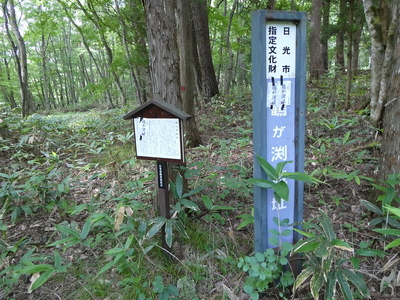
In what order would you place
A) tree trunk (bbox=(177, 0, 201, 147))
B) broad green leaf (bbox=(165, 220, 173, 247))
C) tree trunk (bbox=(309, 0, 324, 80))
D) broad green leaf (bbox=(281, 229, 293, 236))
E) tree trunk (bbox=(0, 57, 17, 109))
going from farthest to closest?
tree trunk (bbox=(0, 57, 17, 109)), tree trunk (bbox=(309, 0, 324, 80)), tree trunk (bbox=(177, 0, 201, 147)), broad green leaf (bbox=(165, 220, 173, 247)), broad green leaf (bbox=(281, 229, 293, 236))

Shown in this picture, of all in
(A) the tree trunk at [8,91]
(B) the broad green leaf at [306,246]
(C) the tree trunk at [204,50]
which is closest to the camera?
(B) the broad green leaf at [306,246]

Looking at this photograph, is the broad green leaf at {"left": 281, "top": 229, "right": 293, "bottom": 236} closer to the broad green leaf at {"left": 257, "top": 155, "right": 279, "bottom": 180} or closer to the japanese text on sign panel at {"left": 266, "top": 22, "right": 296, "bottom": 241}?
the japanese text on sign panel at {"left": 266, "top": 22, "right": 296, "bottom": 241}

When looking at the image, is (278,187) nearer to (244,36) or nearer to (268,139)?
(268,139)

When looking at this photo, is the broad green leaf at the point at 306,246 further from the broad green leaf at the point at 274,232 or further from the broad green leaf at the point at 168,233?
the broad green leaf at the point at 168,233

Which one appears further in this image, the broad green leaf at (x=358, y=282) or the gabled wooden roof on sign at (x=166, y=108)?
the gabled wooden roof on sign at (x=166, y=108)

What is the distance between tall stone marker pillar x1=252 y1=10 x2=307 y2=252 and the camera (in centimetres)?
170

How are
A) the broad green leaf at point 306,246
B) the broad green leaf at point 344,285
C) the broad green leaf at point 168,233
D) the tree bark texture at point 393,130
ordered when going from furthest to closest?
the tree bark texture at point 393,130
the broad green leaf at point 168,233
the broad green leaf at point 306,246
the broad green leaf at point 344,285

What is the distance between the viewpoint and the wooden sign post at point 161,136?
A: 6.91 ft

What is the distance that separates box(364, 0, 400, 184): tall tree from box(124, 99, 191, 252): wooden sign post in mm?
1906

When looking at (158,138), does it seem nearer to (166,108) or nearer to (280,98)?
(166,108)

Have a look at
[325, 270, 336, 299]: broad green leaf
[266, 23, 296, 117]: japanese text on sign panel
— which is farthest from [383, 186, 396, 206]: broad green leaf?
[266, 23, 296, 117]: japanese text on sign panel

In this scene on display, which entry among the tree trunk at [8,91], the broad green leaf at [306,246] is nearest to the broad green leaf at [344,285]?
the broad green leaf at [306,246]

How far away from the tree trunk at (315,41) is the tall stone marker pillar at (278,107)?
7.63 m

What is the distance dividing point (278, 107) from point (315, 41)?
8.28 m
